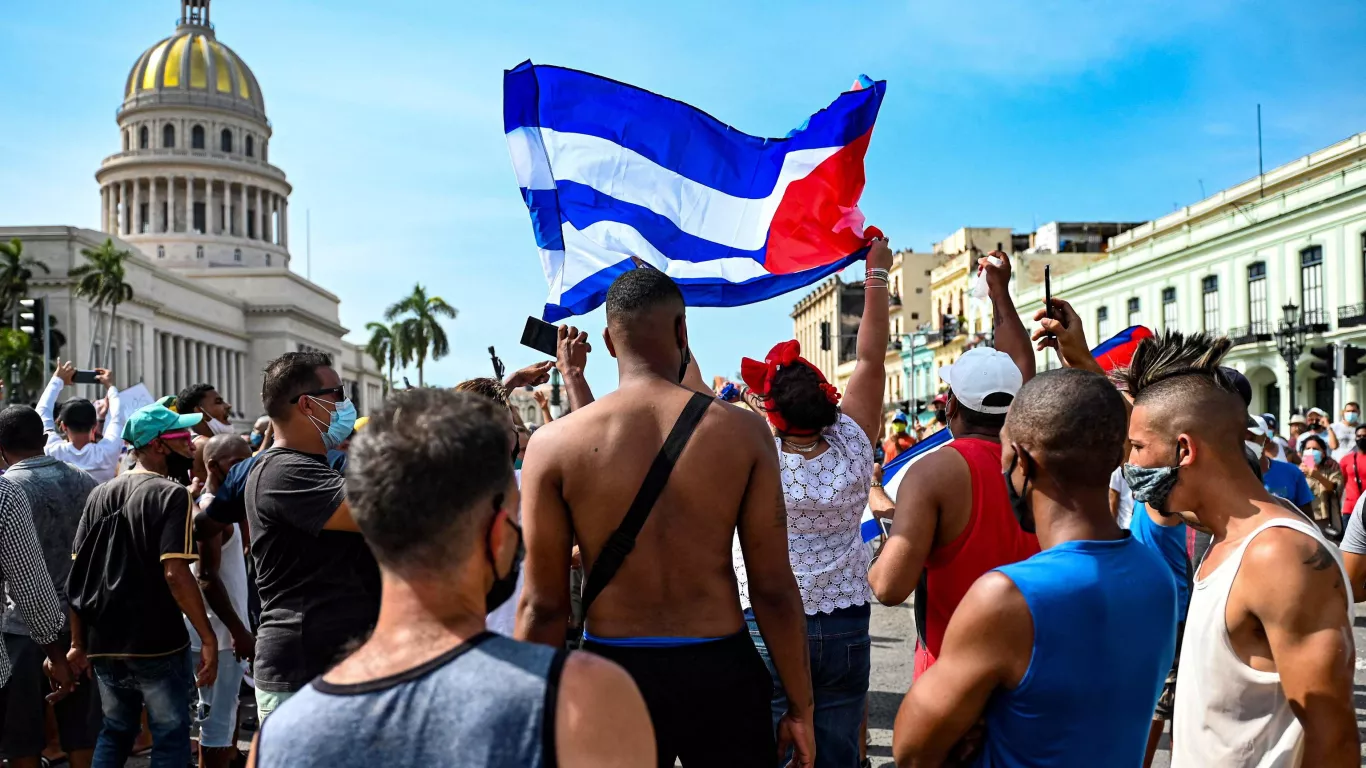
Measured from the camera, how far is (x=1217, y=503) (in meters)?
2.44

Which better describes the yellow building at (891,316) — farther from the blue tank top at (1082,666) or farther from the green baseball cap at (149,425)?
the blue tank top at (1082,666)

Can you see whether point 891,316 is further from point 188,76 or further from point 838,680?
point 838,680

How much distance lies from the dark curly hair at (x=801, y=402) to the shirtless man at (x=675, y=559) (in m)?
0.81

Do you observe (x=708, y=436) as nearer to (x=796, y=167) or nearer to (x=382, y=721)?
(x=382, y=721)

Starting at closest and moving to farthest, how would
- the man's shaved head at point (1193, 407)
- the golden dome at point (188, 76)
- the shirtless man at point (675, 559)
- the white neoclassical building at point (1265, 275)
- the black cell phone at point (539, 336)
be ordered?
the man's shaved head at point (1193, 407) < the shirtless man at point (675, 559) < the black cell phone at point (539, 336) < the white neoclassical building at point (1265, 275) < the golden dome at point (188, 76)

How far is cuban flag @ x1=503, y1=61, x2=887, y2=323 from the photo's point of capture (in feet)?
17.5

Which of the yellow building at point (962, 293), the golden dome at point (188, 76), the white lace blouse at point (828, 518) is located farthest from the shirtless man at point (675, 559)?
the golden dome at point (188, 76)

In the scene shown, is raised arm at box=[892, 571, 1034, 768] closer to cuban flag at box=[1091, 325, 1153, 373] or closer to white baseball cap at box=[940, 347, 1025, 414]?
white baseball cap at box=[940, 347, 1025, 414]

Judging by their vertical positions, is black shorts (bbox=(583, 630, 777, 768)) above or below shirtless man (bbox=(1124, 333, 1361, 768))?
below

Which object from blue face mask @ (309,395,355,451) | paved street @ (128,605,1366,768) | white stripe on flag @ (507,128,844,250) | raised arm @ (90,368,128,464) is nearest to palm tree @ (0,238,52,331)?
raised arm @ (90,368,128,464)

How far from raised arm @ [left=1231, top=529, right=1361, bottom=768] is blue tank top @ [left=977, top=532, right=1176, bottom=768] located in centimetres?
26

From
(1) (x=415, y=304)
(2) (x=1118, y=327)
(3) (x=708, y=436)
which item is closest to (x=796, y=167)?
(3) (x=708, y=436)

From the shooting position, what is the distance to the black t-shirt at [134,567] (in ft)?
14.7

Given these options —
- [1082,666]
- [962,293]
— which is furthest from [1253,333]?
[1082,666]
